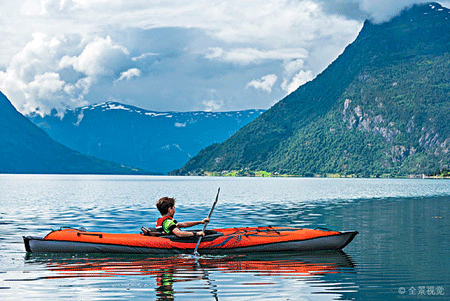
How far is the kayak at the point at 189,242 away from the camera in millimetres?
26047

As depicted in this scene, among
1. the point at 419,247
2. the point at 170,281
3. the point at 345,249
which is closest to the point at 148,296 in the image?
the point at 170,281

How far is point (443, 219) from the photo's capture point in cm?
4691

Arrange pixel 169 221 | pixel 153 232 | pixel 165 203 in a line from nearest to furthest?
pixel 165 203, pixel 169 221, pixel 153 232

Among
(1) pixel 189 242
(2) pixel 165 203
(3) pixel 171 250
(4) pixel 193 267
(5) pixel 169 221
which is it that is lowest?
(4) pixel 193 267

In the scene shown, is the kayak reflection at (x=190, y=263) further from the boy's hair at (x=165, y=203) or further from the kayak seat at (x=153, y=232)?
the boy's hair at (x=165, y=203)

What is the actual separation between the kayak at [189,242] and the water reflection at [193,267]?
31 cm

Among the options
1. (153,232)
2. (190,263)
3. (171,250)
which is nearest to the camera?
(190,263)

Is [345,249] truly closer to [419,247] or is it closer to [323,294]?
[419,247]

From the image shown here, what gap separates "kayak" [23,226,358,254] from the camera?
1025 inches

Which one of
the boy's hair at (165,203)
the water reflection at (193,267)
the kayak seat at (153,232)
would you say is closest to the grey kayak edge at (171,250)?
the water reflection at (193,267)

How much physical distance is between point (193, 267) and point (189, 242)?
7.93 ft

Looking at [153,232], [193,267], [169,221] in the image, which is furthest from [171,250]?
[193,267]

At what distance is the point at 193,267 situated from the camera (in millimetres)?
23750

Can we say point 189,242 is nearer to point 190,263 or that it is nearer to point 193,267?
point 190,263
